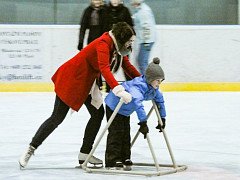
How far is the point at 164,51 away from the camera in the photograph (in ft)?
41.8

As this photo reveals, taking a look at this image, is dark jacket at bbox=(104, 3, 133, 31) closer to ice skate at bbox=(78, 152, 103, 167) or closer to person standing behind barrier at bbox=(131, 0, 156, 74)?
person standing behind barrier at bbox=(131, 0, 156, 74)

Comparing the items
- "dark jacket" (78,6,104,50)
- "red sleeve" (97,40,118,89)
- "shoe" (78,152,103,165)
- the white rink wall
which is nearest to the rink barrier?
the white rink wall

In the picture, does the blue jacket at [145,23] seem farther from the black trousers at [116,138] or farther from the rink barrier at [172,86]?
the black trousers at [116,138]

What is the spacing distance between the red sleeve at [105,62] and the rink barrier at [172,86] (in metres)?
6.97

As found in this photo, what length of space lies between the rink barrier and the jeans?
820mm

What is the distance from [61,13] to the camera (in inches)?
531

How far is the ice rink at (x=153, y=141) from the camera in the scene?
18.6 feet

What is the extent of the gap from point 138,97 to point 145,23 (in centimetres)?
665

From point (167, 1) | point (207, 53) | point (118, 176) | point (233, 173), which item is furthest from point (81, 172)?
point (167, 1)

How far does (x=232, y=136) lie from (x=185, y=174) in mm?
2119

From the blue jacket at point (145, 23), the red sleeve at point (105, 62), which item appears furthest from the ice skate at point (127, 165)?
the blue jacket at point (145, 23)

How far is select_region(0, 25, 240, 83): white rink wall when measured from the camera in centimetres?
1248

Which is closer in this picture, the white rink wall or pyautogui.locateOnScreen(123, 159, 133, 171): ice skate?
pyautogui.locateOnScreen(123, 159, 133, 171): ice skate

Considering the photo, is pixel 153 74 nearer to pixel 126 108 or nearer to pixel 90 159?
pixel 126 108
